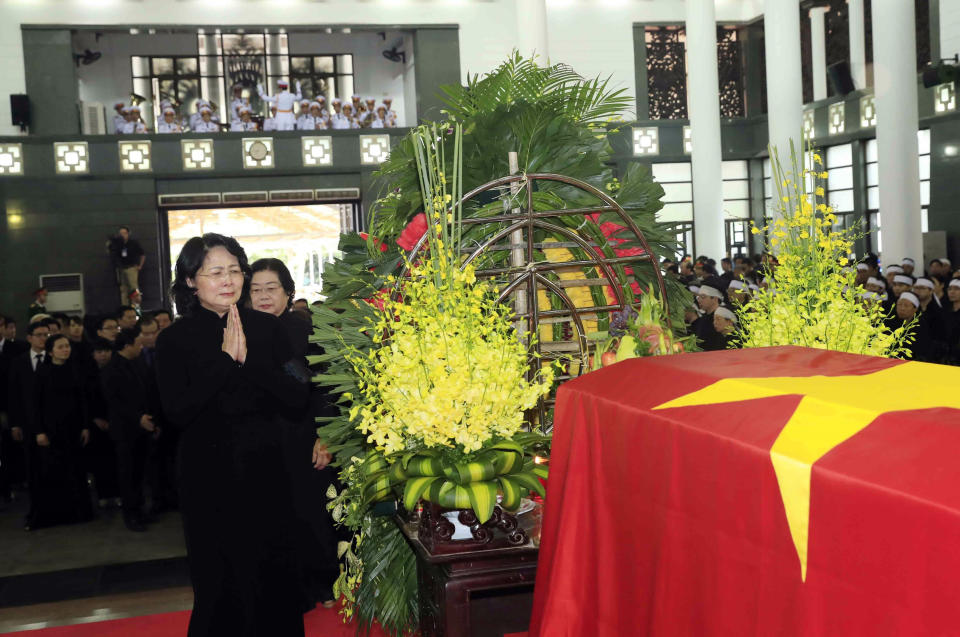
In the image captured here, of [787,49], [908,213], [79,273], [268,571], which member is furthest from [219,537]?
[79,273]

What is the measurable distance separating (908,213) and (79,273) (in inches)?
516

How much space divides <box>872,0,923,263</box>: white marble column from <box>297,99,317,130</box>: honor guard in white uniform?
9525 mm

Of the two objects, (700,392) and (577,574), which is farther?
(577,574)

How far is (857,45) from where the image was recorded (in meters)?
17.7

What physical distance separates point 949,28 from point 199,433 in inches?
604

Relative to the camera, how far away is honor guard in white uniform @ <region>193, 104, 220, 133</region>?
17805 millimetres

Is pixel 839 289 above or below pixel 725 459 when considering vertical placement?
above

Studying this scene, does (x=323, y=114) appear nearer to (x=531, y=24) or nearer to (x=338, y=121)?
(x=338, y=121)

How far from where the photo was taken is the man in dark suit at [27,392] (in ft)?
23.6

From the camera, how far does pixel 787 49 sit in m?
14.8

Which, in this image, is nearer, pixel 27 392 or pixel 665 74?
pixel 27 392

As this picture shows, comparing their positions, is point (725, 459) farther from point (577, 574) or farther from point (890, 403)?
point (577, 574)

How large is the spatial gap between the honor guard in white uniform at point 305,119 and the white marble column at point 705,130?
668 centimetres

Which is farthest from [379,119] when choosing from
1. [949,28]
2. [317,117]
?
[949,28]
